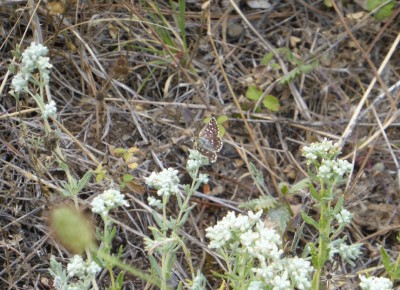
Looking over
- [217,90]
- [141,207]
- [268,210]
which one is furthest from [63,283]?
[217,90]

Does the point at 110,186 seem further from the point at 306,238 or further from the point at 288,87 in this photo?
the point at 288,87

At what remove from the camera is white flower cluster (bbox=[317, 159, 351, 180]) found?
7.32 feet

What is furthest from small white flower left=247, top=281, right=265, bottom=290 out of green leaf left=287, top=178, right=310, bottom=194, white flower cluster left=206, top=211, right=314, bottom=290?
green leaf left=287, top=178, right=310, bottom=194

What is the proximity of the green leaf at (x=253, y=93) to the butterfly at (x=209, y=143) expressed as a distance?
3.64 ft

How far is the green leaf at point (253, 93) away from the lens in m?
3.73

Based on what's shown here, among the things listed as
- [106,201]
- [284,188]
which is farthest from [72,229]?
[284,188]

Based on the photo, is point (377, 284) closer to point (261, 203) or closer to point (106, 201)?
point (106, 201)

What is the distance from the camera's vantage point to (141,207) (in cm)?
313

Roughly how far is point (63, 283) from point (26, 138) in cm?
100

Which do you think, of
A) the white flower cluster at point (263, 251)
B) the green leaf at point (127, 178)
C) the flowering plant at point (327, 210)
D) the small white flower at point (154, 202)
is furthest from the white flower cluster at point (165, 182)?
the green leaf at point (127, 178)

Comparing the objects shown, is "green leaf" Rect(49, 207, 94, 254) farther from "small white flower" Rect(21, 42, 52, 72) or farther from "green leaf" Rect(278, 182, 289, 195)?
"green leaf" Rect(278, 182, 289, 195)

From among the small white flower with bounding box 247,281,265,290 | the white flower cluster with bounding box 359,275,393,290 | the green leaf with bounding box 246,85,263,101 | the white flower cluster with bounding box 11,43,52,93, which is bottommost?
the green leaf with bounding box 246,85,263,101

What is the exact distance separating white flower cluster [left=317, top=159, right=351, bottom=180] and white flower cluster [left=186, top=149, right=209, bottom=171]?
406 mm

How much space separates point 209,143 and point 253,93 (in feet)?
4.07
